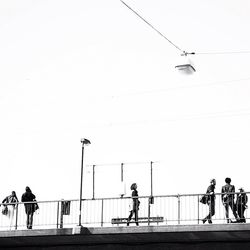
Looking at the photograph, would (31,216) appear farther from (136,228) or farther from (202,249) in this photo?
(202,249)

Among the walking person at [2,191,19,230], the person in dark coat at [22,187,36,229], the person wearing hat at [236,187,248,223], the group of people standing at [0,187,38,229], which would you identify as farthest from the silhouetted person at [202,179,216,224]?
the walking person at [2,191,19,230]

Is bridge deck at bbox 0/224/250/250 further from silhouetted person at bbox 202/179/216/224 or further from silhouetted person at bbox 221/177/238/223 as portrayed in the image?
silhouetted person at bbox 221/177/238/223

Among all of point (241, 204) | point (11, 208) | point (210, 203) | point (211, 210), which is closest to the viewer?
point (241, 204)

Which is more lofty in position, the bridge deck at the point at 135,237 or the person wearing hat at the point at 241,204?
the person wearing hat at the point at 241,204

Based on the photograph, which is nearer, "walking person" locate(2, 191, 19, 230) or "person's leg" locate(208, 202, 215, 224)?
"person's leg" locate(208, 202, 215, 224)

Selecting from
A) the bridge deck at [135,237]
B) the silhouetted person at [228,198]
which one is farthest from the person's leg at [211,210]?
the bridge deck at [135,237]

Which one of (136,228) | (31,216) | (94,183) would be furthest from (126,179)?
(136,228)

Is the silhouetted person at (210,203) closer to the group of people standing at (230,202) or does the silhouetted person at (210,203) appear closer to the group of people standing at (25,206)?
the group of people standing at (230,202)

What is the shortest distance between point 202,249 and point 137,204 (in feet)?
9.37

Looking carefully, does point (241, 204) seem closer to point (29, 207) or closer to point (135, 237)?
point (135, 237)

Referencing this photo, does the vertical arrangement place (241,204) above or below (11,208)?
below

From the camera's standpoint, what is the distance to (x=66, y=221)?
1079 inches

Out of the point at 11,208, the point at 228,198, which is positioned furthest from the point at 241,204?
the point at 11,208

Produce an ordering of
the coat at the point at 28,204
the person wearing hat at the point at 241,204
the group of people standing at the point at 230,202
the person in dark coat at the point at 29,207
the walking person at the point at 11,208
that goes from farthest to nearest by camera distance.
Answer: the walking person at the point at 11,208, the coat at the point at 28,204, the person in dark coat at the point at 29,207, the group of people standing at the point at 230,202, the person wearing hat at the point at 241,204
